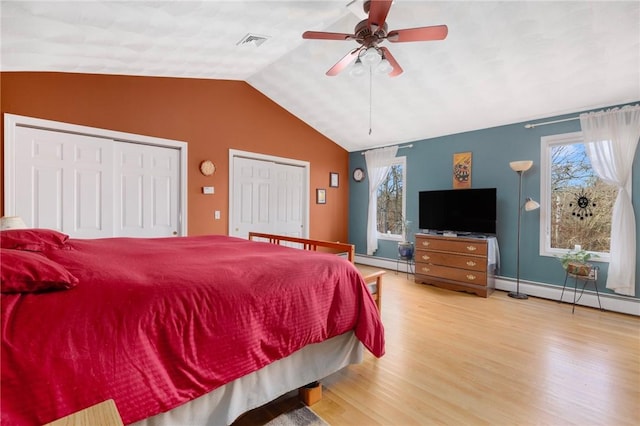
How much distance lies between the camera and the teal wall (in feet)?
12.1

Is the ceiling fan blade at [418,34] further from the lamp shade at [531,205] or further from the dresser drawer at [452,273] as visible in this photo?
the dresser drawer at [452,273]


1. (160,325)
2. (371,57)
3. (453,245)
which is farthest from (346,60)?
(453,245)

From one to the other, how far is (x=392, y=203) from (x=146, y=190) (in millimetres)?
3990

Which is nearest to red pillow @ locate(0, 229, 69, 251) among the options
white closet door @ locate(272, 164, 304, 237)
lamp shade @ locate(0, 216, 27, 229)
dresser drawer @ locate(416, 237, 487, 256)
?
lamp shade @ locate(0, 216, 27, 229)

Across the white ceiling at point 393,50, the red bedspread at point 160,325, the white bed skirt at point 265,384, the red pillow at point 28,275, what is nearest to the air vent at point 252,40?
the white ceiling at point 393,50

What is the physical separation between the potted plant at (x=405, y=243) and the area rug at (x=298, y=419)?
3533mm

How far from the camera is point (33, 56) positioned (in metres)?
2.40

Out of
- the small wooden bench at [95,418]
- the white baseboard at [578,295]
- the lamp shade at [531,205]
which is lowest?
the white baseboard at [578,295]

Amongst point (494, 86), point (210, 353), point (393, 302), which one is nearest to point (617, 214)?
point (494, 86)

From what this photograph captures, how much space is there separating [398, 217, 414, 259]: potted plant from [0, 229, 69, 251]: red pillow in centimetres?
426

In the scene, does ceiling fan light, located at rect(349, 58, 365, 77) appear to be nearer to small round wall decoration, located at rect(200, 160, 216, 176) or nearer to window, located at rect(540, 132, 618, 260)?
small round wall decoration, located at rect(200, 160, 216, 176)

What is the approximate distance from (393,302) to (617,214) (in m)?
2.63

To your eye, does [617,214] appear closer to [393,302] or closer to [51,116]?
[393,302]

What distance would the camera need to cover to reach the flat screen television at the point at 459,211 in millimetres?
3916
